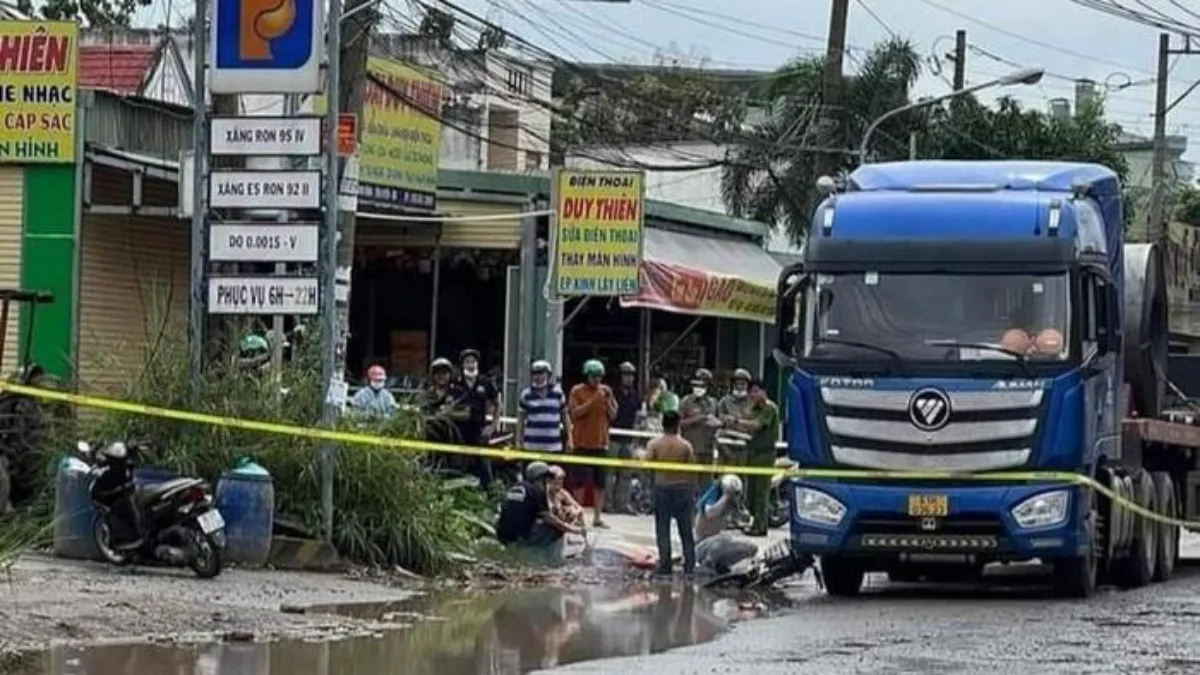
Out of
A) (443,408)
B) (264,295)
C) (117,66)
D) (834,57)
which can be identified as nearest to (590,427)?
(443,408)

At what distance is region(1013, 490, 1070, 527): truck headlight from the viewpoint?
16.7m

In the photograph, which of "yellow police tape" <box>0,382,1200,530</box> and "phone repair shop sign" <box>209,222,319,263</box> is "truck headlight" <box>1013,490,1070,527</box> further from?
"phone repair shop sign" <box>209,222,319,263</box>

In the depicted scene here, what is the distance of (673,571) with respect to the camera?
19703 millimetres

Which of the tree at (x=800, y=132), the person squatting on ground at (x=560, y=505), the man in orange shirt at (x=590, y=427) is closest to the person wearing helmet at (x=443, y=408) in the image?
the person squatting on ground at (x=560, y=505)

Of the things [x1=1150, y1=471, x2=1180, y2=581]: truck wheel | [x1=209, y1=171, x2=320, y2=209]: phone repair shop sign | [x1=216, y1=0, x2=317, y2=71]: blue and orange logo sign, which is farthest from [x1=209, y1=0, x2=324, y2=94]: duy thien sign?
[x1=1150, y1=471, x2=1180, y2=581]: truck wheel

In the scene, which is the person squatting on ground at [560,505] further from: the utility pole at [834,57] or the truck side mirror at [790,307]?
the utility pole at [834,57]

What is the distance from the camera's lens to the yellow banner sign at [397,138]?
25781mm

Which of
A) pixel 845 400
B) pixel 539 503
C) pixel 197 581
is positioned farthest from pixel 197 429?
pixel 845 400

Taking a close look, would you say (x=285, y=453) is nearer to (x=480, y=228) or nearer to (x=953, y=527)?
(x=953, y=527)

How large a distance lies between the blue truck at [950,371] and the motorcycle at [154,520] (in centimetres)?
467

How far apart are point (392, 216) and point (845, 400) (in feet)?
39.7

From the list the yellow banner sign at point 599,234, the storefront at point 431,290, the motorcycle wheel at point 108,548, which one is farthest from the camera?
the storefront at point 431,290

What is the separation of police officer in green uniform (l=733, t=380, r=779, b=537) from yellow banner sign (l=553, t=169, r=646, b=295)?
2.74 m

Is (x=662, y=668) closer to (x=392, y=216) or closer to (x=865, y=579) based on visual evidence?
(x=865, y=579)
